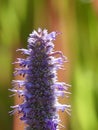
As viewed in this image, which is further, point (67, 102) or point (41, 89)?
point (67, 102)

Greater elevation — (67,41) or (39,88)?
(67,41)

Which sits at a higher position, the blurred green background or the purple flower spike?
the blurred green background

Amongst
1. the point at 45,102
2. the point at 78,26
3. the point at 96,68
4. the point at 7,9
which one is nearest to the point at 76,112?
the point at 96,68

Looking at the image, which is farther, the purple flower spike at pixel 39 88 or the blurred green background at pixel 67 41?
the blurred green background at pixel 67 41

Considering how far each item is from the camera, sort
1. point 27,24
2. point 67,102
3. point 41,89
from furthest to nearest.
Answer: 1. point 27,24
2. point 67,102
3. point 41,89

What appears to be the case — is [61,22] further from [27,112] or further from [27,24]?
[27,112]

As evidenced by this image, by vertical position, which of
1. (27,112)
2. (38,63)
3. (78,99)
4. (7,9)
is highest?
(7,9)

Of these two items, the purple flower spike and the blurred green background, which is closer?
the purple flower spike

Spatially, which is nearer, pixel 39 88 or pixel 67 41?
pixel 39 88
